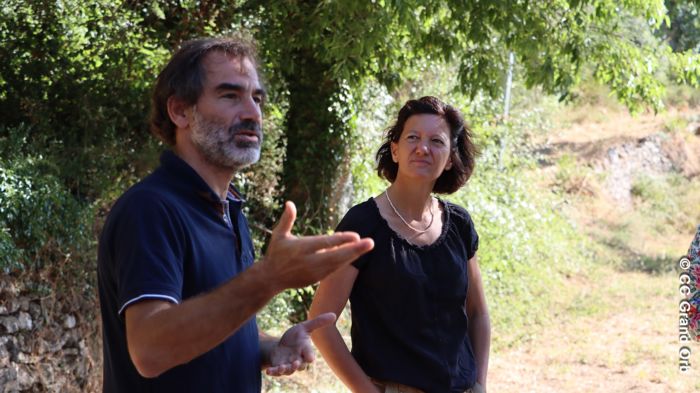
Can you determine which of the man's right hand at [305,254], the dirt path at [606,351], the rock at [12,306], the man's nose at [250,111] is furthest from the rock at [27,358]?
the dirt path at [606,351]

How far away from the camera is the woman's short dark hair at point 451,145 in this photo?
3.63 meters

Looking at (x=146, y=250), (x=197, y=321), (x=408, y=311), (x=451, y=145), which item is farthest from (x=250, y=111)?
(x=451, y=145)

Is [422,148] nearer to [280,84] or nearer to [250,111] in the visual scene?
[250,111]

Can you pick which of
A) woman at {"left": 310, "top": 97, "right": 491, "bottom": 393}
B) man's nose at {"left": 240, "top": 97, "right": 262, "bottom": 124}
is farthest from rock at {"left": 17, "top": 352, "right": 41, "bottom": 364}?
man's nose at {"left": 240, "top": 97, "right": 262, "bottom": 124}

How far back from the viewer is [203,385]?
2221 mm

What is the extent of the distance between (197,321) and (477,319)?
1.87 meters

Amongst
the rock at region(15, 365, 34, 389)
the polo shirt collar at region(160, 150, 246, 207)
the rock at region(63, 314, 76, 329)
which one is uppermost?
the polo shirt collar at region(160, 150, 246, 207)

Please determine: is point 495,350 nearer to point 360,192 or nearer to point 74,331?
point 360,192

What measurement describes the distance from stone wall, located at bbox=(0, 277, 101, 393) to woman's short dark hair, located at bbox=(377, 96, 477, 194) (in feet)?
9.33

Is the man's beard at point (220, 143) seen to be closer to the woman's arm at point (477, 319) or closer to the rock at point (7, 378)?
the woman's arm at point (477, 319)

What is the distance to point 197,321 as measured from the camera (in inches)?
→ 76.3

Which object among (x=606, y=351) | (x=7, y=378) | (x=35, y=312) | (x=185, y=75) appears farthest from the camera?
(x=606, y=351)

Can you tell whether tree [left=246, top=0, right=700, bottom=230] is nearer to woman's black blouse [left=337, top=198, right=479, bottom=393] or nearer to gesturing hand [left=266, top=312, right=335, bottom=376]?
woman's black blouse [left=337, top=198, right=479, bottom=393]

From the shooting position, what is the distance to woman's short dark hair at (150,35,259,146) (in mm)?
2443
